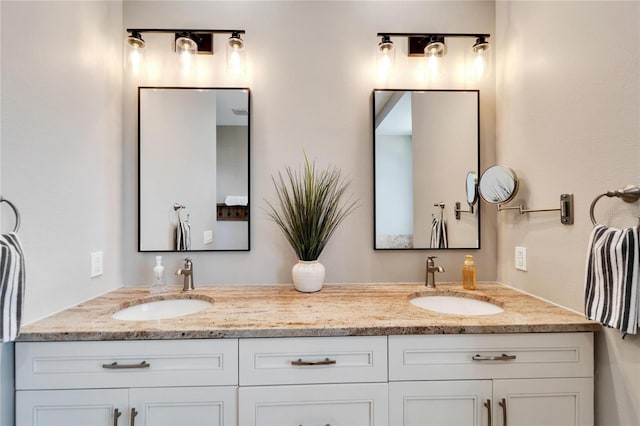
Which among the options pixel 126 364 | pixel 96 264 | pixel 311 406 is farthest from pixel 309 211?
pixel 96 264

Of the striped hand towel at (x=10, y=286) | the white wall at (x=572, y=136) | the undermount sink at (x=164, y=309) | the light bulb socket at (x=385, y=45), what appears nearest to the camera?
the striped hand towel at (x=10, y=286)

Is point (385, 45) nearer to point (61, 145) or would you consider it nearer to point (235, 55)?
point (235, 55)

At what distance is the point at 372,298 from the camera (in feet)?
4.42

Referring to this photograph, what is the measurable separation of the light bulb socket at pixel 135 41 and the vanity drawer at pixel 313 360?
1.58m

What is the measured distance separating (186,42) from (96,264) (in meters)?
1.22

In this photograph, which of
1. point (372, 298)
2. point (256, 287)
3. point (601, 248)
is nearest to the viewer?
point (601, 248)

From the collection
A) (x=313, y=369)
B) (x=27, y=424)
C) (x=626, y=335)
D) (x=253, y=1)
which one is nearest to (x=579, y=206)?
(x=626, y=335)

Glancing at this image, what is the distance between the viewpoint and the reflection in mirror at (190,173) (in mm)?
1576

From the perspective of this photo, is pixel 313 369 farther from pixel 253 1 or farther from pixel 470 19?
pixel 470 19

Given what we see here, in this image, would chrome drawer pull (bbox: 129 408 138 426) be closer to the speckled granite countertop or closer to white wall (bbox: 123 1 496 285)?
the speckled granite countertop

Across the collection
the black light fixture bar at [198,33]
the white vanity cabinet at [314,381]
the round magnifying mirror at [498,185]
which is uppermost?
Result: the black light fixture bar at [198,33]

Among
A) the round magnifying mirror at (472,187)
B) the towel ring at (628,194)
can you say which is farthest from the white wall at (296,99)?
the towel ring at (628,194)

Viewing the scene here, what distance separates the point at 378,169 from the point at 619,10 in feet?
3.37

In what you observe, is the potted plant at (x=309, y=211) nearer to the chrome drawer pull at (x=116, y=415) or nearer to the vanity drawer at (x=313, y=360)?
the vanity drawer at (x=313, y=360)
